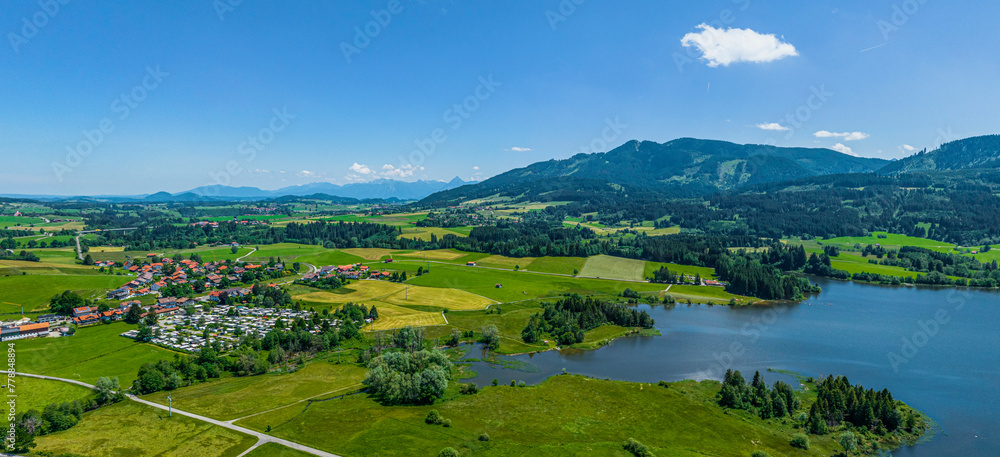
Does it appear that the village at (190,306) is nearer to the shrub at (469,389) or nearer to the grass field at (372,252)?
the grass field at (372,252)

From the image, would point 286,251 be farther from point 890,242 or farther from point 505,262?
point 890,242

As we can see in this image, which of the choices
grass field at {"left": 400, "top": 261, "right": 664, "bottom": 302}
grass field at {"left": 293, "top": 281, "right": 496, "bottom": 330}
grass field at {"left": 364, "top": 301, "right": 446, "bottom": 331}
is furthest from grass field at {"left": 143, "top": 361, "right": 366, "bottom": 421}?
grass field at {"left": 400, "top": 261, "right": 664, "bottom": 302}

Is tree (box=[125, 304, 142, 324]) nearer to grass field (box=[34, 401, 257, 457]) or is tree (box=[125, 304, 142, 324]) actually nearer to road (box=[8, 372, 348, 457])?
road (box=[8, 372, 348, 457])

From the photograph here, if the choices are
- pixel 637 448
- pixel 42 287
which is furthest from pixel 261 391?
pixel 42 287

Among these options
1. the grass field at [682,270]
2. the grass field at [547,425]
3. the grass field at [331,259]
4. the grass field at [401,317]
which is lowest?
the grass field at [547,425]

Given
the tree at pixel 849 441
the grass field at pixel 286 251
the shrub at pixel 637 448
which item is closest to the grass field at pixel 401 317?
the shrub at pixel 637 448

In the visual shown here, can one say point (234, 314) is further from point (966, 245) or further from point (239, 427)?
point (966, 245)
